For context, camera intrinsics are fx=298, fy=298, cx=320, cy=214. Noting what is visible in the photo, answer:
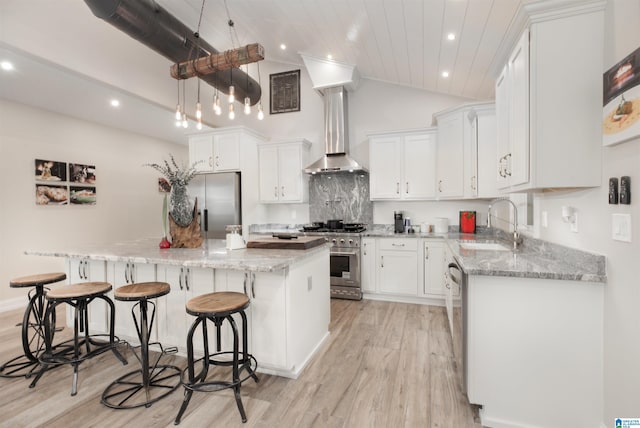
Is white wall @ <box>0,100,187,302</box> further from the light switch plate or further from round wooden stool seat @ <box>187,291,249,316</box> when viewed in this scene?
the light switch plate

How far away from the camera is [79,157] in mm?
4926

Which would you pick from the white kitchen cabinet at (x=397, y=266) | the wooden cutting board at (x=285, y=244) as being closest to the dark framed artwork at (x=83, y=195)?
the wooden cutting board at (x=285, y=244)

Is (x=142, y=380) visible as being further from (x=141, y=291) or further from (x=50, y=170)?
(x=50, y=170)

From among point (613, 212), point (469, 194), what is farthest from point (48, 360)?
point (469, 194)

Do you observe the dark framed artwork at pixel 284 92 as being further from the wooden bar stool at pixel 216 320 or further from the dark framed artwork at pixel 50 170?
the wooden bar stool at pixel 216 320

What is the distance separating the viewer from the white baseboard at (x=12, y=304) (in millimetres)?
3868

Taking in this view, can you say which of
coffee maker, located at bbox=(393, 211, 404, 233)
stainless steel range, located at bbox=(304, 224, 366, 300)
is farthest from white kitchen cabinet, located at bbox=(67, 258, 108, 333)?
coffee maker, located at bbox=(393, 211, 404, 233)

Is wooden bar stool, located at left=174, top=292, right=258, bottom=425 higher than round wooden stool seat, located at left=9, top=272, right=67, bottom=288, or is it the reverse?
round wooden stool seat, located at left=9, top=272, right=67, bottom=288

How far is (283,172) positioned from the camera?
4918 mm

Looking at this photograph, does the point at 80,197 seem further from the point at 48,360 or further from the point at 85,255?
the point at 48,360

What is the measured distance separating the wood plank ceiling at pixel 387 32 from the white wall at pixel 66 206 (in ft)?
8.82

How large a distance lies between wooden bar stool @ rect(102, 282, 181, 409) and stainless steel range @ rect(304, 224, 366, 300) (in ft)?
7.73

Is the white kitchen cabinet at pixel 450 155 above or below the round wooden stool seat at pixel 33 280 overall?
above

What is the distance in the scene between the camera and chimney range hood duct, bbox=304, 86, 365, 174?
457cm
